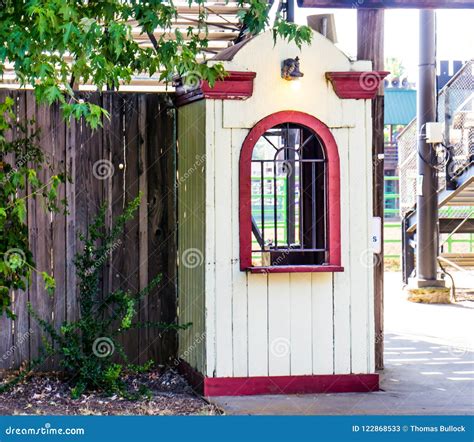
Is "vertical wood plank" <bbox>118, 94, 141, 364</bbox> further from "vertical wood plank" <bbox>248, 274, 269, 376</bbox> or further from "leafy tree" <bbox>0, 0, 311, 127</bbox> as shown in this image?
"leafy tree" <bbox>0, 0, 311, 127</bbox>

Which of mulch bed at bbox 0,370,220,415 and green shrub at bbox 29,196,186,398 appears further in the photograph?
green shrub at bbox 29,196,186,398

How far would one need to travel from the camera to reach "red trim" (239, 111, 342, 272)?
8000mm

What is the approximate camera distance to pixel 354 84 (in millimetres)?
8133

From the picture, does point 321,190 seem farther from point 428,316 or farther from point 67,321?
point 428,316

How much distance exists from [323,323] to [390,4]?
287 cm

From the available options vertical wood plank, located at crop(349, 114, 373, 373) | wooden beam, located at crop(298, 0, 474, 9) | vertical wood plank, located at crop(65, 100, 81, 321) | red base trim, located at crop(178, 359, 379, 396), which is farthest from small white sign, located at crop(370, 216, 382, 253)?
vertical wood plank, located at crop(65, 100, 81, 321)

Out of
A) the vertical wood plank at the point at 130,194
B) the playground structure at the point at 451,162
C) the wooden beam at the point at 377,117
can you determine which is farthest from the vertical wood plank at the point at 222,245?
the playground structure at the point at 451,162

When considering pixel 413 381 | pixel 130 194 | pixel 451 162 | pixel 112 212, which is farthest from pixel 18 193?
pixel 451 162

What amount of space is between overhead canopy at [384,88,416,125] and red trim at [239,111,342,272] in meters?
36.0

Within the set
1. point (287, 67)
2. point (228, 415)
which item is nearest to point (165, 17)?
point (287, 67)

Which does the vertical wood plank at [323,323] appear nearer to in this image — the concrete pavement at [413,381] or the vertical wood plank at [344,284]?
the vertical wood plank at [344,284]

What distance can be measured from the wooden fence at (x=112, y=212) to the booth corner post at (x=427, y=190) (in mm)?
7862

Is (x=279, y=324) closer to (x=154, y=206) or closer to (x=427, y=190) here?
(x=154, y=206)

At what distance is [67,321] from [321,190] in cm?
251
